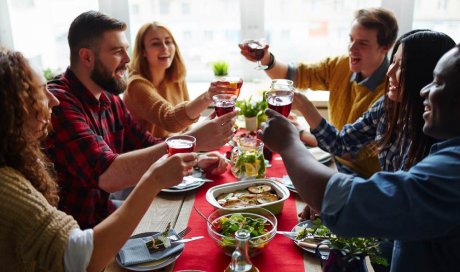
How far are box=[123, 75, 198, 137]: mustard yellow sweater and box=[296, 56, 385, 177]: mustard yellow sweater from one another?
0.84 m

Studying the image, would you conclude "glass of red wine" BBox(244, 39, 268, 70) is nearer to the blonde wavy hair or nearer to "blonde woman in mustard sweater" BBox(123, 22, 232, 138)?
"blonde woman in mustard sweater" BBox(123, 22, 232, 138)

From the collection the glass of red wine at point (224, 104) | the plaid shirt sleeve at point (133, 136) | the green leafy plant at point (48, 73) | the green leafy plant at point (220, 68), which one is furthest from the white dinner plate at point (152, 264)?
the green leafy plant at point (48, 73)

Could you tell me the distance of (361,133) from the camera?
78.8 inches

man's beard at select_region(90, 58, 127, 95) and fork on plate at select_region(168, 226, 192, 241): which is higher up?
man's beard at select_region(90, 58, 127, 95)

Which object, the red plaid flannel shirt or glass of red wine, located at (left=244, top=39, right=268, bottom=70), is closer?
the red plaid flannel shirt

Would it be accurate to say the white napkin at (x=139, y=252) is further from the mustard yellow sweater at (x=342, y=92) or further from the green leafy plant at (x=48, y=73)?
the green leafy plant at (x=48, y=73)

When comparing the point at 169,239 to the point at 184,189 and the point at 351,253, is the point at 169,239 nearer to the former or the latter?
the point at 184,189

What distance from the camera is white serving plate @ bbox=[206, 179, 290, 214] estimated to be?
154cm

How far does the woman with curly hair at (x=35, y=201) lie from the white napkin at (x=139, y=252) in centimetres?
11

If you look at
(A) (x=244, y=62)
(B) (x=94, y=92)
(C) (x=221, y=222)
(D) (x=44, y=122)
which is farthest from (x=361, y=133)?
(A) (x=244, y=62)

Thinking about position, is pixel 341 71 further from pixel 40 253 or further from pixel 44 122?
pixel 40 253

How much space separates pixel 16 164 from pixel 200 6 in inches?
109

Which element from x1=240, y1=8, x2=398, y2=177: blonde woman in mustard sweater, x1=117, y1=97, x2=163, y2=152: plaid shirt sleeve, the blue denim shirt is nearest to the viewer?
the blue denim shirt

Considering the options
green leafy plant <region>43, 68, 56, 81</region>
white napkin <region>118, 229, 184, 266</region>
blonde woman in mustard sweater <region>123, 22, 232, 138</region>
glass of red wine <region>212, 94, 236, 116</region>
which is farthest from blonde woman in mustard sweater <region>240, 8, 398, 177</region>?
green leafy plant <region>43, 68, 56, 81</region>
